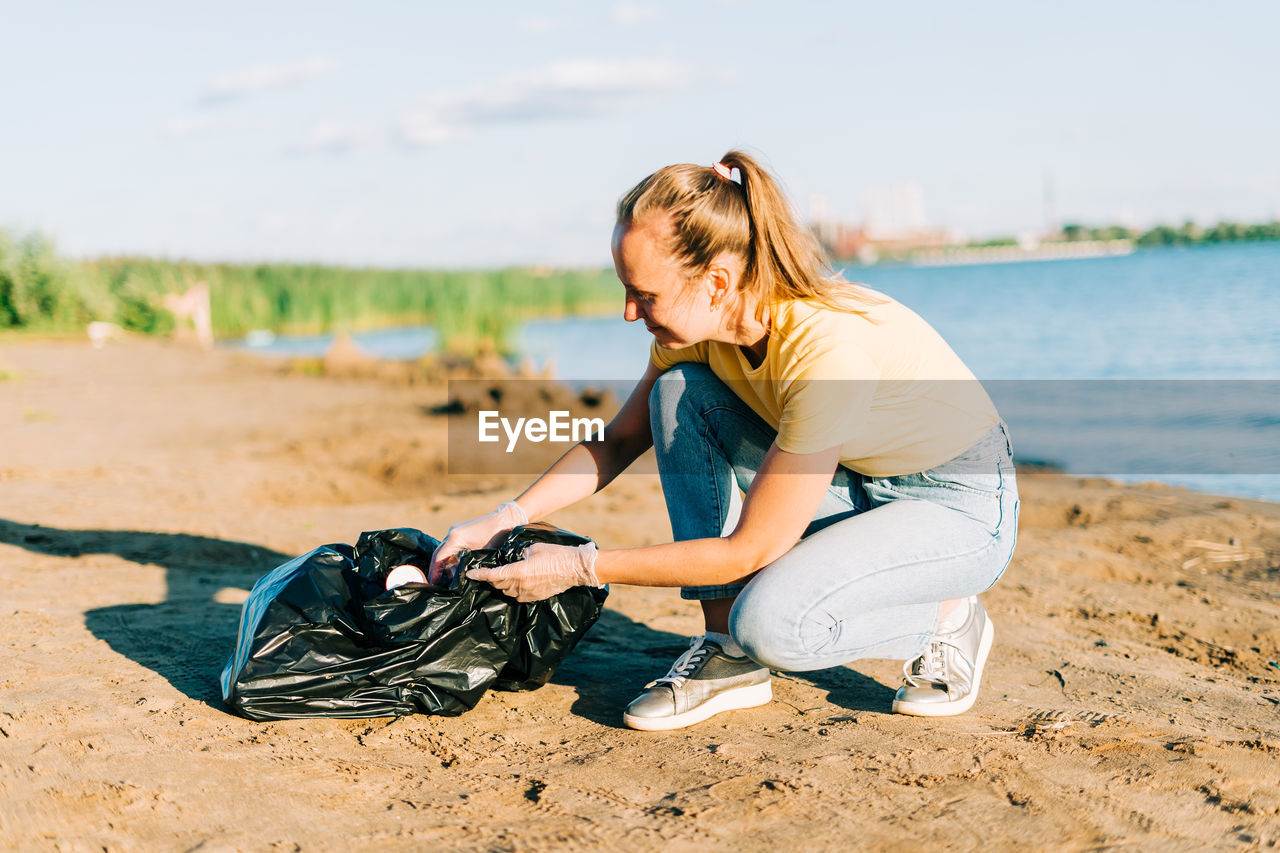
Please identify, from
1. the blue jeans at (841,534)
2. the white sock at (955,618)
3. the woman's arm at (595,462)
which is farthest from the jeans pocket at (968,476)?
the woman's arm at (595,462)

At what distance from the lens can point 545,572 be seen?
238 centimetres

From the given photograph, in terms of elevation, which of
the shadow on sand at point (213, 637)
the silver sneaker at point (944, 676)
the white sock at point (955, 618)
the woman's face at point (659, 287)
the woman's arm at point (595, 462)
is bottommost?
the shadow on sand at point (213, 637)

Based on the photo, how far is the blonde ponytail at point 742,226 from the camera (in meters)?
2.22

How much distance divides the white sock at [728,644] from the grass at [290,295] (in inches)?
455

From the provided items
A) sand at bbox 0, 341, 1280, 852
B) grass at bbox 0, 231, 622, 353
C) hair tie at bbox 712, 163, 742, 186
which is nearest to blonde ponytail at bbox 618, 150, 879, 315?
hair tie at bbox 712, 163, 742, 186

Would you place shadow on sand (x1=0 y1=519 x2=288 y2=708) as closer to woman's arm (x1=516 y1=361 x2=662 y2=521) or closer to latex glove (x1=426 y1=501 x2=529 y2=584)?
latex glove (x1=426 y1=501 x2=529 y2=584)

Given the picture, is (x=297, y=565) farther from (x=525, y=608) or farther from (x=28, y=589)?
(x=28, y=589)

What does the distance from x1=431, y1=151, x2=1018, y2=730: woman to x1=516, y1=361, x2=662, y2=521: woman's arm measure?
0.07 metres

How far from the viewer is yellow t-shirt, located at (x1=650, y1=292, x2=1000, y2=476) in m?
2.20

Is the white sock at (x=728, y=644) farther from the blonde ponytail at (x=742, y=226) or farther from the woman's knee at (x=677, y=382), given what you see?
the blonde ponytail at (x=742, y=226)

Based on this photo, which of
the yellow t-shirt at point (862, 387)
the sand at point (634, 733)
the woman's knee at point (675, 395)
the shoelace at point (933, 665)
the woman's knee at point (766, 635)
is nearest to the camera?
the sand at point (634, 733)

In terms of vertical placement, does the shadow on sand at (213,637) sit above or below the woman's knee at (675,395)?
below

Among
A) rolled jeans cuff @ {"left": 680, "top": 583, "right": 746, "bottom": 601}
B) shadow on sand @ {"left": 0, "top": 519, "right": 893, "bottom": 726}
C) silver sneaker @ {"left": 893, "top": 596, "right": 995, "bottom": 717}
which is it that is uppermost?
rolled jeans cuff @ {"left": 680, "top": 583, "right": 746, "bottom": 601}

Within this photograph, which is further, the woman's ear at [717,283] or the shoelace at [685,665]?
the shoelace at [685,665]
